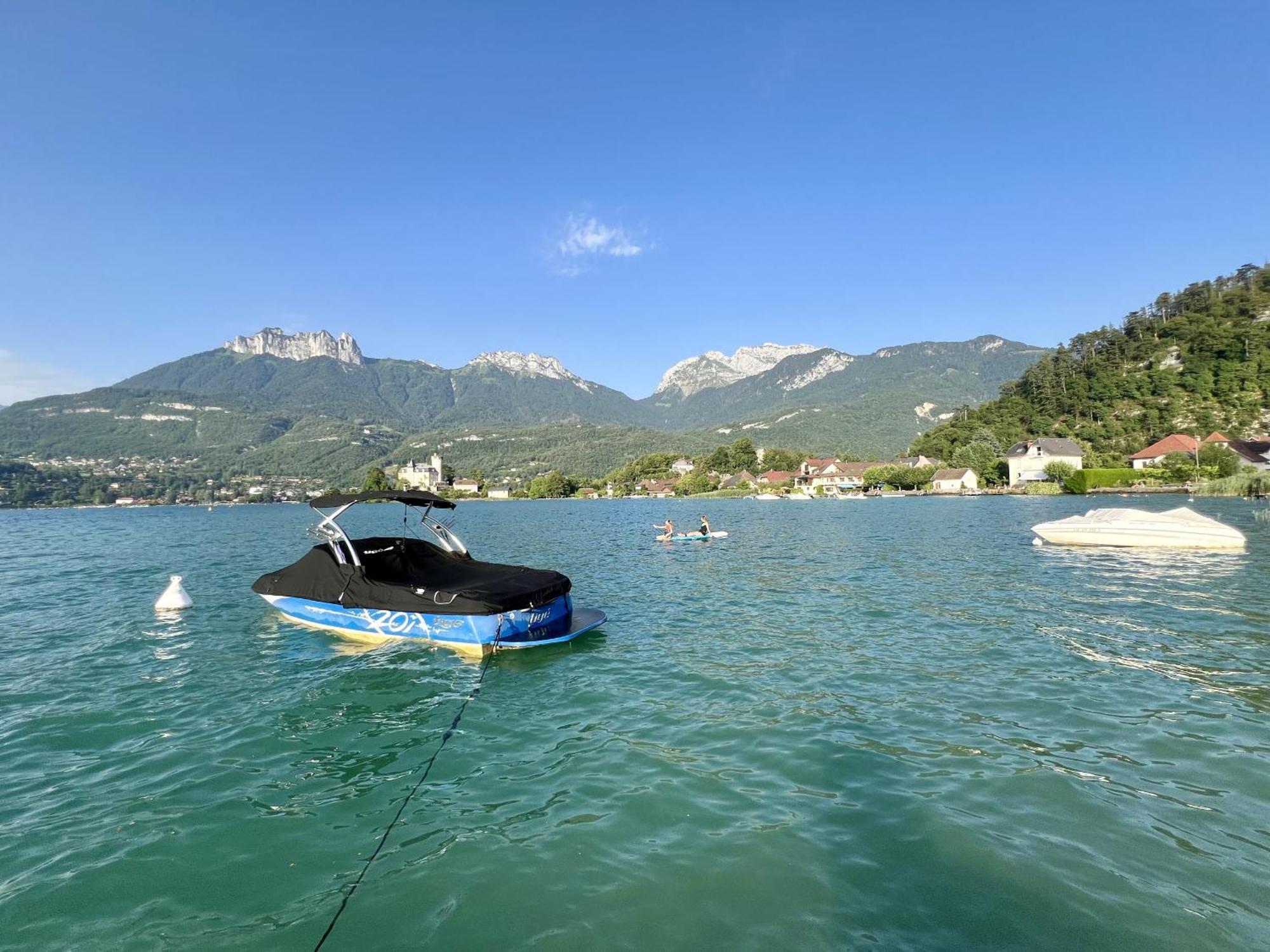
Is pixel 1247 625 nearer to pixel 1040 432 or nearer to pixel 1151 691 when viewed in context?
pixel 1151 691

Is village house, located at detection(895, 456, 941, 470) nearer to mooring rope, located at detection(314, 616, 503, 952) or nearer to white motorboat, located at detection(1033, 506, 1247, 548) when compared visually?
white motorboat, located at detection(1033, 506, 1247, 548)

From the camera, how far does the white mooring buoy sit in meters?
20.0

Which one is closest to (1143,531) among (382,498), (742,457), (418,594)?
(418,594)

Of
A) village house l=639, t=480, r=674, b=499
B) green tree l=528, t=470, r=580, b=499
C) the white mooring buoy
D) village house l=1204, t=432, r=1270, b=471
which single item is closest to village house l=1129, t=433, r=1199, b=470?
village house l=1204, t=432, r=1270, b=471

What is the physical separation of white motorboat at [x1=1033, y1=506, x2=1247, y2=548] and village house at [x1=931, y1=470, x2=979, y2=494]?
3950 inches

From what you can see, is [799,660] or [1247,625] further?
[1247,625]

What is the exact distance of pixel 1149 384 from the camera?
127188 millimetres

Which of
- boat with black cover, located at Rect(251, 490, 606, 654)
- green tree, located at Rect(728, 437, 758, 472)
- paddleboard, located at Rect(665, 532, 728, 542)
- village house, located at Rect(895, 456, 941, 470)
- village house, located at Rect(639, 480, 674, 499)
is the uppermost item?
green tree, located at Rect(728, 437, 758, 472)

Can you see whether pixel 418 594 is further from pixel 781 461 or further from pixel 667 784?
pixel 781 461

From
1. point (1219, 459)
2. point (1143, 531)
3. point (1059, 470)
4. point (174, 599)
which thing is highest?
point (1219, 459)

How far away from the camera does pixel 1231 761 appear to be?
7.70m

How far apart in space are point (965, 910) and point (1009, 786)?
2.70m

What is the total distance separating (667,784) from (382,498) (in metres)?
12.2

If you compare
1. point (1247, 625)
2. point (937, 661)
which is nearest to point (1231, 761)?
point (937, 661)
